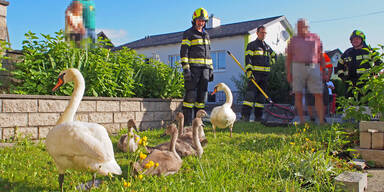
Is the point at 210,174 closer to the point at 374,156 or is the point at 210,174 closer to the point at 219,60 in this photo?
the point at 374,156

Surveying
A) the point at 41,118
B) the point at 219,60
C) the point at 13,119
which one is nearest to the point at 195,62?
the point at 41,118

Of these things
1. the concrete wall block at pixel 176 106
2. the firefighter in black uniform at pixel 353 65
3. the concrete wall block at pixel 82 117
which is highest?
the firefighter in black uniform at pixel 353 65

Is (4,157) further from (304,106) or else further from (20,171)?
(304,106)

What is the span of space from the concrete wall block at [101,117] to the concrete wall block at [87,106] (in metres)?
0.12

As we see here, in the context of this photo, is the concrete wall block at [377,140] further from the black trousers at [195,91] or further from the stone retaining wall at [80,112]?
the stone retaining wall at [80,112]

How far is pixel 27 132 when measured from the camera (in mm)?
4625

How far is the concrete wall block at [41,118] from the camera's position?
4691mm

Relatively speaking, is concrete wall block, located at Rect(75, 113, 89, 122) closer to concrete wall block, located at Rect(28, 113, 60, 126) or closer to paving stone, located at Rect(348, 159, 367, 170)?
concrete wall block, located at Rect(28, 113, 60, 126)

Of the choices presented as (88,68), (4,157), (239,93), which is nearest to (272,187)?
(4,157)

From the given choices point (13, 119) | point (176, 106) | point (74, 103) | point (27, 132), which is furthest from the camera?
point (176, 106)

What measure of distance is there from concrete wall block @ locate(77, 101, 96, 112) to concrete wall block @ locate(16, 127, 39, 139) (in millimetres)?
818

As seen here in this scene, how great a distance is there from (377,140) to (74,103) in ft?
12.6

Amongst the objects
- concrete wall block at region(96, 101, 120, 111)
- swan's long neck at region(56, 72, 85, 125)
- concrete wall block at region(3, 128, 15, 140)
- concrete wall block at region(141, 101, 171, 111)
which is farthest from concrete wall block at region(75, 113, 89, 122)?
swan's long neck at region(56, 72, 85, 125)

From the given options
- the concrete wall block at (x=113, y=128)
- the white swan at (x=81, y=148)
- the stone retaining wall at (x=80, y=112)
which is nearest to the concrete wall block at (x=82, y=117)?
the stone retaining wall at (x=80, y=112)
